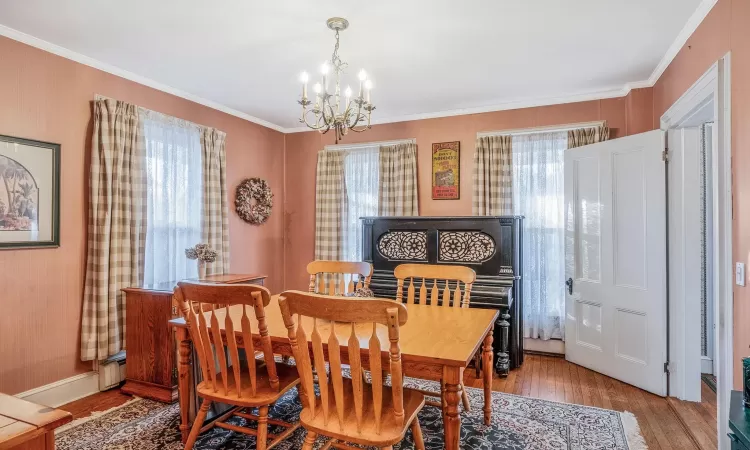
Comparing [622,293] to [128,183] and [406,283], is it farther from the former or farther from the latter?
[128,183]

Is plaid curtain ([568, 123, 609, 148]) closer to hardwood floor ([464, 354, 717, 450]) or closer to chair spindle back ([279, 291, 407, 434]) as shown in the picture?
hardwood floor ([464, 354, 717, 450])

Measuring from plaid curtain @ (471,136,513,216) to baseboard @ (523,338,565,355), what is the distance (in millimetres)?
1282

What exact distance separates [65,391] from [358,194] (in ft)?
10.1

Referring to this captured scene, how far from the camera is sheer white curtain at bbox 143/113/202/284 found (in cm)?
348

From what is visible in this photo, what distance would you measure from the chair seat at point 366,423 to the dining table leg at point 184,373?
2.68ft

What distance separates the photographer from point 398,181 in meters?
4.45

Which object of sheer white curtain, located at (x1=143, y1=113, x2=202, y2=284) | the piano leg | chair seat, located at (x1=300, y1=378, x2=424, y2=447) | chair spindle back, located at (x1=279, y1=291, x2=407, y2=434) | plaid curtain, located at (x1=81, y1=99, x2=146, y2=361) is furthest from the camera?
sheer white curtain, located at (x1=143, y1=113, x2=202, y2=284)

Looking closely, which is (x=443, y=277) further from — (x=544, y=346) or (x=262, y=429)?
(x=544, y=346)

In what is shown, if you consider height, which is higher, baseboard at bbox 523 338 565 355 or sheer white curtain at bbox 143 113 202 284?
sheer white curtain at bbox 143 113 202 284

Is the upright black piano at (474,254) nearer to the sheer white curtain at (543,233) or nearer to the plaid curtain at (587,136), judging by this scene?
the sheer white curtain at (543,233)

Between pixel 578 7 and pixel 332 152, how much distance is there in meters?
3.03

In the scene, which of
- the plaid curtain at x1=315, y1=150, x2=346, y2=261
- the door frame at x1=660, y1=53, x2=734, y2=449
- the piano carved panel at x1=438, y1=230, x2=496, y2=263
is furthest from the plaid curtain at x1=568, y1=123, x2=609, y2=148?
the plaid curtain at x1=315, y1=150, x2=346, y2=261

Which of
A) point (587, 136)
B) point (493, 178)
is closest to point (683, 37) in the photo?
point (587, 136)

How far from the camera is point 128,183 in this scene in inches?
126
